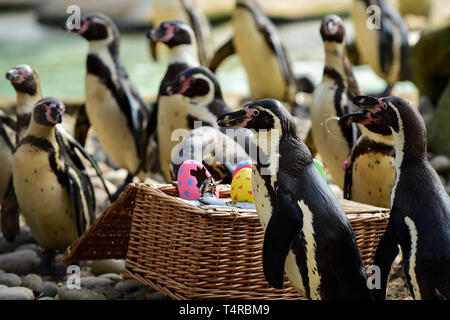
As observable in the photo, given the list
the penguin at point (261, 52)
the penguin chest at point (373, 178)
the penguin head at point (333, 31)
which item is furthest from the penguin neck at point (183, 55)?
the penguin at point (261, 52)

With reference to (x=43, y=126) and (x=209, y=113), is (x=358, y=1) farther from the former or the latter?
(x=43, y=126)

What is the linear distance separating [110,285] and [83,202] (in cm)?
41

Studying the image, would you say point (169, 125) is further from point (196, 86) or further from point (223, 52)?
point (223, 52)

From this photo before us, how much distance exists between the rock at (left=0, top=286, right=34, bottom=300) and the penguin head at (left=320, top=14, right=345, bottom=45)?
2.12 meters

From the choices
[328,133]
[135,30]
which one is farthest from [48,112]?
[135,30]

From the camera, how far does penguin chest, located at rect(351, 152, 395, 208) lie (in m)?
3.29

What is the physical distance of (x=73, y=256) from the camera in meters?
3.05

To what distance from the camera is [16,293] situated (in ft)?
9.66

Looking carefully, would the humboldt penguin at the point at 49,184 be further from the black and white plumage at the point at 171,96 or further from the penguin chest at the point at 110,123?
the penguin chest at the point at 110,123

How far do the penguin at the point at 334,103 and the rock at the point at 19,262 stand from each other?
1579 mm

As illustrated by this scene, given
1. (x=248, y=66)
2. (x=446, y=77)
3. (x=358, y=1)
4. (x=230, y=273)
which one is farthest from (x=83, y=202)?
(x=358, y=1)

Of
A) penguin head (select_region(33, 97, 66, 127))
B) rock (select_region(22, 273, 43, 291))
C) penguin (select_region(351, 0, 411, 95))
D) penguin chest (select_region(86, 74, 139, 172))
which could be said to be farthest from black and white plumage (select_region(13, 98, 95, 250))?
penguin (select_region(351, 0, 411, 95))

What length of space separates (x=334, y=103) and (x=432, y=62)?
8.91 feet

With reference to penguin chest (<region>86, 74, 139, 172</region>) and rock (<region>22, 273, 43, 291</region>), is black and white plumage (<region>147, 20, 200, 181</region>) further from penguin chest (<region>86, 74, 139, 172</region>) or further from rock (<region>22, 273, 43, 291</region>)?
rock (<region>22, 273, 43, 291</region>)
